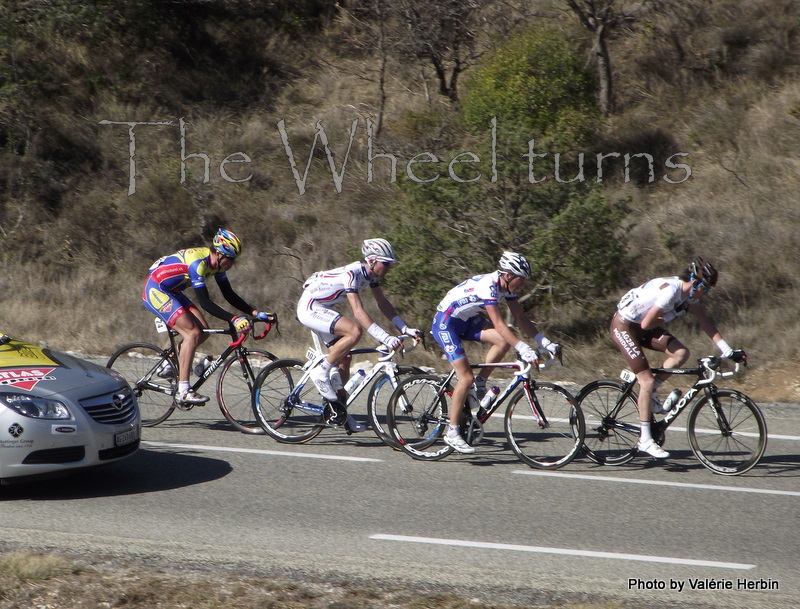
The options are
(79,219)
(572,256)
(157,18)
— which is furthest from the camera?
(157,18)

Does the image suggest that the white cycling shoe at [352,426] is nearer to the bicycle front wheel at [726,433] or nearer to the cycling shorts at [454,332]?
the cycling shorts at [454,332]

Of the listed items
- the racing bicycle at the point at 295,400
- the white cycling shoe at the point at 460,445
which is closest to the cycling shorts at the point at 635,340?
the white cycling shoe at the point at 460,445

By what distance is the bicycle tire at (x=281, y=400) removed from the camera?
9281mm

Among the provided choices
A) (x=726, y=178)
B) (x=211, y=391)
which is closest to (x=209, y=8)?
(x=726, y=178)

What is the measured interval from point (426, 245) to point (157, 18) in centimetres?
1679

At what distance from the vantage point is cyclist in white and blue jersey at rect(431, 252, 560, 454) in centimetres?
822

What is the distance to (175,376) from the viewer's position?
9.91 m

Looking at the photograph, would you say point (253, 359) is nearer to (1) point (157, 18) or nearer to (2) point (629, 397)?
(2) point (629, 397)

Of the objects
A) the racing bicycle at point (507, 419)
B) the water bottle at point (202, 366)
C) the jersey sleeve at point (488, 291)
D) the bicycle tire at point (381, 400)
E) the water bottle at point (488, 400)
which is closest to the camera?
the jersey sleeve at point (488, 291)

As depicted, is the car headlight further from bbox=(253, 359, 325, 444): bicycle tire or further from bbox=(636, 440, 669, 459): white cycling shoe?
bbox=(636, 440, 669, 459): white cycling shoe

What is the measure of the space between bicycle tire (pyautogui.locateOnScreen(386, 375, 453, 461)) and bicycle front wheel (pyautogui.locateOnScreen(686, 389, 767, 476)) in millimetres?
2294

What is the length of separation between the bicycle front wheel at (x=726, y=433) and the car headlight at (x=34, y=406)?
17.7 ft

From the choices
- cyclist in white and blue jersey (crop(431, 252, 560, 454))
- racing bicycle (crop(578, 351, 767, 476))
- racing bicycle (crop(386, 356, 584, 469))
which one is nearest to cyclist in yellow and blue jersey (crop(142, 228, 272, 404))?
racing bicycle (crop(386, 356, 584, 469))

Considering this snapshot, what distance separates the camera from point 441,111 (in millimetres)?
24312
